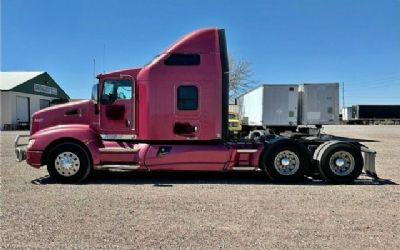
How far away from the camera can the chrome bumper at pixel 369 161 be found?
10.6 metres

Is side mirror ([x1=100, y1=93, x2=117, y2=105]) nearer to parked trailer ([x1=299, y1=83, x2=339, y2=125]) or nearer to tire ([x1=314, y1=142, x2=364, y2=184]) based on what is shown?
tire ([x1=314, y1=142, x2=364, y2=184])

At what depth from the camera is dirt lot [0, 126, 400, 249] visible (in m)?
5.42

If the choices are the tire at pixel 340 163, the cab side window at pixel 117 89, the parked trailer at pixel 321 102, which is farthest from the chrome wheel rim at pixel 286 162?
the parked trailer at pixel 321 102

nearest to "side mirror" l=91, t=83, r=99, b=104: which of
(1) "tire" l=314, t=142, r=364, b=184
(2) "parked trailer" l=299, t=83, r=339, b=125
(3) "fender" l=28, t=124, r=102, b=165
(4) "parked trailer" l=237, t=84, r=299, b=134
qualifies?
(3) "fender" l=28, t=124, r=102, b=165

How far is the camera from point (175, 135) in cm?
1038

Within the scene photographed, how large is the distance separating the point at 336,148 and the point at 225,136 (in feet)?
8.76

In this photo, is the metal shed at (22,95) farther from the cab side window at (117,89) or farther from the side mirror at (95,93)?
the cab side window at (117,89)

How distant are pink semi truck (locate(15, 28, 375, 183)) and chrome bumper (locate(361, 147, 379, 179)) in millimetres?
95

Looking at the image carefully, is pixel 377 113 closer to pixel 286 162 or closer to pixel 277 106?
pixel 277 106

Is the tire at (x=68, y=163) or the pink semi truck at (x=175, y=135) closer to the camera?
the tire at (x=68, y=163)

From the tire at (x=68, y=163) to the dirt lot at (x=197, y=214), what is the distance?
0.38 metres

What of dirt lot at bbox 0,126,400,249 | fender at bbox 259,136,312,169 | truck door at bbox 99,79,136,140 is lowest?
dirt lot at bbox 0,126,400,249

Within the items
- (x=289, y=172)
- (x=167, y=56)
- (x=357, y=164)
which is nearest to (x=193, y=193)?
(x=289, y=172)

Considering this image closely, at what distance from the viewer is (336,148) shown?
10422 millimetres
